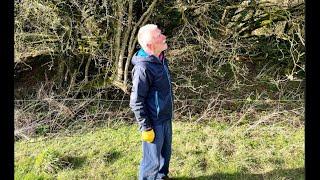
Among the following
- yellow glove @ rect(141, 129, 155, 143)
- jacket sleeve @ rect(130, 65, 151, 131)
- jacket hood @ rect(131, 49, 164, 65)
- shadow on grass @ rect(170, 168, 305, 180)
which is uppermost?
jacket hood @ rect(131, 49, 164, 65)

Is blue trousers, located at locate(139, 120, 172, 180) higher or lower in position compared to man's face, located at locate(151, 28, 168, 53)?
lower

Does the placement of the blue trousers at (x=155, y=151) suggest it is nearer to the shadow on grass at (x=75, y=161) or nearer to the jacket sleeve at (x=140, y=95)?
the jacket sleeve at (x=140, y=95)

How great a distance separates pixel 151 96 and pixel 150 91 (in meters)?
0.04

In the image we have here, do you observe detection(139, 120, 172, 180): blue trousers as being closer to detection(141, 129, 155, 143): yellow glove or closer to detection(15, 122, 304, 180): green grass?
detection(141, 129, 155, 143): yellow glove

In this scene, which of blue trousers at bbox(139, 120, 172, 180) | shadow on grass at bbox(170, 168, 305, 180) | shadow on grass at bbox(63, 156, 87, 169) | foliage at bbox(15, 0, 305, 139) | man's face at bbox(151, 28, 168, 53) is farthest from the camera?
foliage at bbox(15, 0, 305, 139)

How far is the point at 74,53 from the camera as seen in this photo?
611cm

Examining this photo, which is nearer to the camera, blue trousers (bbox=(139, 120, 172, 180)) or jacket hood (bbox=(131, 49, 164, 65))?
jacket hood (bbox=(131, 49, 164, 65))

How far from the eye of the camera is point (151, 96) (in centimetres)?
348

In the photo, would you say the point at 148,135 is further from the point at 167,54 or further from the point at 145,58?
the point at 167,54

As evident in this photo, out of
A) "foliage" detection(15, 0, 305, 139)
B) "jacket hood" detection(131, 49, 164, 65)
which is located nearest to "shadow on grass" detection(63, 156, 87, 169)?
"foliage" detection(15, 0, 305, 139)

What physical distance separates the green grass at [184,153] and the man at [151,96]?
62cm

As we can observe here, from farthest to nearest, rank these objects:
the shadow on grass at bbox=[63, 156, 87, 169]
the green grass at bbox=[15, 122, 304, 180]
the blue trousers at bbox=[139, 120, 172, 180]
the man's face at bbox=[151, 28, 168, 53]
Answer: the shadow on grass at bbox=[63, 156, 87, 169], the green grass at bbox=[15, 122, 304, 180], the blue trousers at bbox=[139, 120, 172, 180], the man's face at bbox=[151, 28, 168, 53]

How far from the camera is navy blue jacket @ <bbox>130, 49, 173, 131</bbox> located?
3.36 m

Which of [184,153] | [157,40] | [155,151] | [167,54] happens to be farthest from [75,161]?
[167,54]
